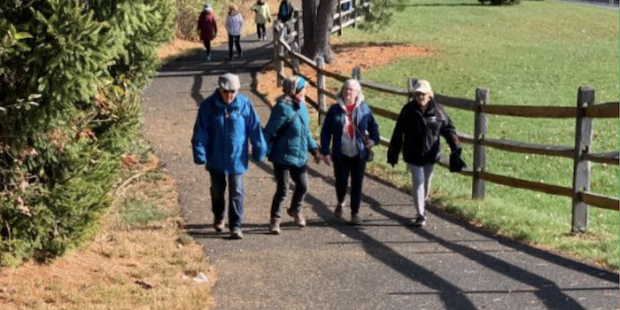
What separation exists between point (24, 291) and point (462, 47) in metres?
25.8

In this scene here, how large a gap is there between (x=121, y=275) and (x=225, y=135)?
1731mm

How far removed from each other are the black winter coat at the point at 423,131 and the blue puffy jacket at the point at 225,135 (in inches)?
58.3

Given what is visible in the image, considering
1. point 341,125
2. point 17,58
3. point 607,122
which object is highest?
point 17,58

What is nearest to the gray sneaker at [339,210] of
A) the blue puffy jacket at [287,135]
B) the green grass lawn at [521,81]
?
the blue puffy jacket at [287,135]

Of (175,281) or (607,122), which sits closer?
(175,281)

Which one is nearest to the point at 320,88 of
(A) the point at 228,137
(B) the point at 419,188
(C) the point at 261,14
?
(B) the point at 419,188

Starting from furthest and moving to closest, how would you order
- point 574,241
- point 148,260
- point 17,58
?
point 574,241 < point 148,260 < point 17,58

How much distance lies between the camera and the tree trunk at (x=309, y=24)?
1002 inches

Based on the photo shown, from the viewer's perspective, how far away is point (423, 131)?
8.87 metres

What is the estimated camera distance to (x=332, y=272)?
7477 mm

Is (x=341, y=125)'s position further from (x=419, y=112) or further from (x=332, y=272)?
(x=332, y=272)

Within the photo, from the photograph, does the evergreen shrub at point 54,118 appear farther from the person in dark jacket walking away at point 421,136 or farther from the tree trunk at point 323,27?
the tree trunk at point 323,27

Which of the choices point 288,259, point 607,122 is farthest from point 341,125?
point 607,122

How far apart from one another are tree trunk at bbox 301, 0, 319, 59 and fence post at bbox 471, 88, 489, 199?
15.5 m
